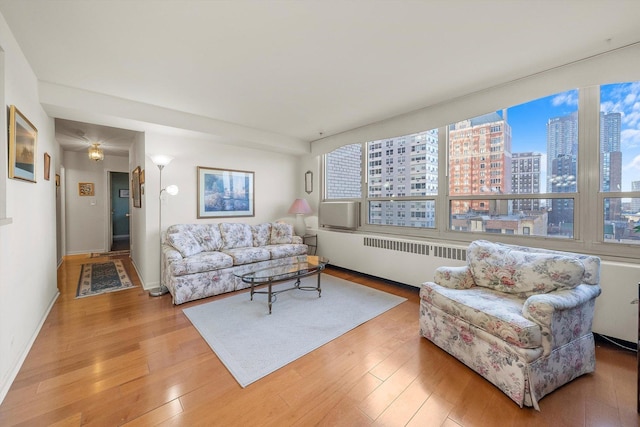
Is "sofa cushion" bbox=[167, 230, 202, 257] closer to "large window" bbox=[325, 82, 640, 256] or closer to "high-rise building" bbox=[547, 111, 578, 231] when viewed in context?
"large window" bbox=[325, 82, 640, 256]

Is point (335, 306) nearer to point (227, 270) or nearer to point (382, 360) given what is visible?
point (382, 360)

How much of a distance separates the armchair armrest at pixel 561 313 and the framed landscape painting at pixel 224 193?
4108 mm

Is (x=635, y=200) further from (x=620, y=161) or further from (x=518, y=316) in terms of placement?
(x=518, y=316)

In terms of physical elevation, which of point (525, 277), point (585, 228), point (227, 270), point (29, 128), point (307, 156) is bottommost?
point (227, 270)

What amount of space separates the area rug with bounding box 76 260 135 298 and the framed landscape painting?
149cm

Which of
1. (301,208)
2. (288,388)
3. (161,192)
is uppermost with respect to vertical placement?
(161,192)

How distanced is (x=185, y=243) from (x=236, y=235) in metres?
0.83

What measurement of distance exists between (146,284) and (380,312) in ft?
10.5

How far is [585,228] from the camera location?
8.03 ft

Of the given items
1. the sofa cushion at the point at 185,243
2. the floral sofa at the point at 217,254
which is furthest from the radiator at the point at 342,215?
the sofa cushion at the point at 185,243

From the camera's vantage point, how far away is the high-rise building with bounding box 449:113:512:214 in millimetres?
3012

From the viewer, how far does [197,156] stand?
418cm

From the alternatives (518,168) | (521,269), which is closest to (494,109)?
(518,168)

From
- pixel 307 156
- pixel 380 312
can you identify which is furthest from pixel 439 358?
pixel 307 156
